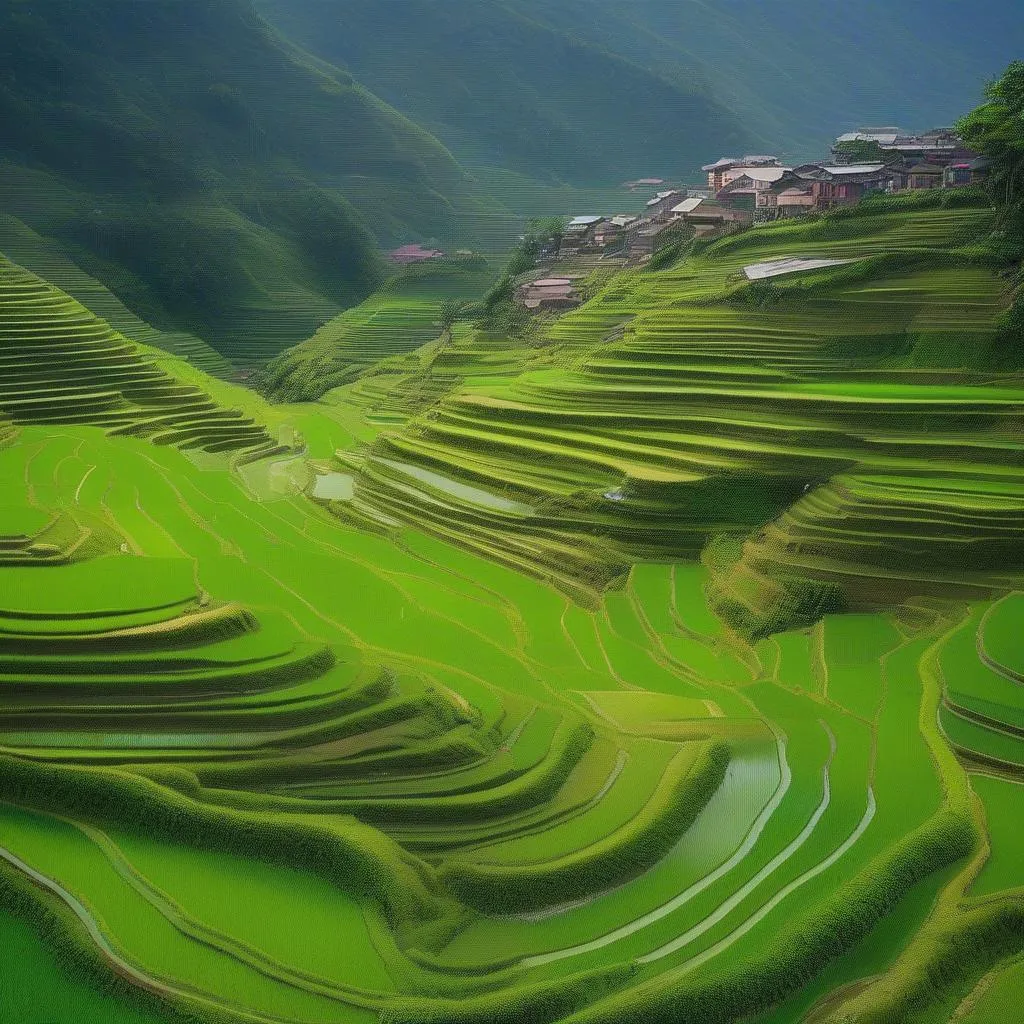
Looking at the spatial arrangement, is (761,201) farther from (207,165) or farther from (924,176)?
(207,165)

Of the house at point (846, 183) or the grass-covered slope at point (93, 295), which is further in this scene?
the grass-covered slope at point (93, 295)

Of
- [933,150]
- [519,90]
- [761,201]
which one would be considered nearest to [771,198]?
[761,201]

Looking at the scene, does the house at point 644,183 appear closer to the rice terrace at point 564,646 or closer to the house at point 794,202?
the rice terrace at point 564,646

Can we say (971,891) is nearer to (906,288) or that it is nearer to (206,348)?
(906,288)

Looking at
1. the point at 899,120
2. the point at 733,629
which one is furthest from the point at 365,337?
the point at 899,120

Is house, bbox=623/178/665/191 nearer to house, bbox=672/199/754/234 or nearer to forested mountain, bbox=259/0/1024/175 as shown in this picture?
forested mountain, bbox=259/0/1024/175

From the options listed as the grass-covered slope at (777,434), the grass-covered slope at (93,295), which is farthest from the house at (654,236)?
the grass-covered slope at (93,295)
